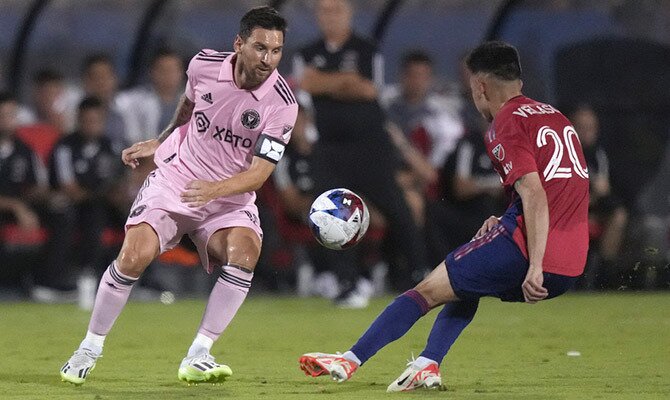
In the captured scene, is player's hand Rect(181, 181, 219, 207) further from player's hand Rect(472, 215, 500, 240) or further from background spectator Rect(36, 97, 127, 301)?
background spectator Rect(36, 97, 127, 301)

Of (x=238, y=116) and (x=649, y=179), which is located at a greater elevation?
(x=238, y=116)

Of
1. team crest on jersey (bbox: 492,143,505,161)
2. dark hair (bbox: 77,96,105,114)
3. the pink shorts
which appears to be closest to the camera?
team crest on jersey (bbox: 492,143,505,161)

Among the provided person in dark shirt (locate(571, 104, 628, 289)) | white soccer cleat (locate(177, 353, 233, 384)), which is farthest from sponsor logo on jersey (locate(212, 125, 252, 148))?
person in dark shirt (locate(571, 104, 628, 289))

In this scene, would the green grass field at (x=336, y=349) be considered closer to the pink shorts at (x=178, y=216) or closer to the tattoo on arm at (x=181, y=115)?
the pink shorts at (x=178, y=216)

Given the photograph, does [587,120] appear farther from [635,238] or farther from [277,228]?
[277,228]

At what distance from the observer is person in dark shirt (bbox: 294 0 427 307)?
11.8 metres

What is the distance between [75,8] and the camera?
15297mm

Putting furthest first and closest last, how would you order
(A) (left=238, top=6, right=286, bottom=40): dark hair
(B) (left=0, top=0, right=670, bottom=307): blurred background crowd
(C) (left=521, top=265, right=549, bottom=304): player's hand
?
(B) (left=0, top=0, right=670, bottom=307): blurred background crowd < (A) (left=238, top=6, right=286, bottom=40): dark hair < (C) (left=521, top=265, right=549, bottom=304): player's hand

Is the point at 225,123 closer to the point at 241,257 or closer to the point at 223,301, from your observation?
the point at 241,257

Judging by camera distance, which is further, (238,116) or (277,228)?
(277,228)

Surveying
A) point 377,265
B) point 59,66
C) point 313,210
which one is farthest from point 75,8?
point 313,210

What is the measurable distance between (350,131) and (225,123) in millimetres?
4920

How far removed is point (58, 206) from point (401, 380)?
7117 millimetres

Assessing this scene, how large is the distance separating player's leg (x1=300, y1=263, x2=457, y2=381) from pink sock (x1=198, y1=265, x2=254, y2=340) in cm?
63
